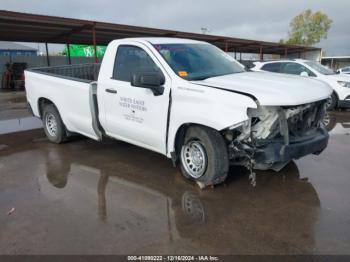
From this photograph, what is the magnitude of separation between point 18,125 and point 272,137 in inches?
308

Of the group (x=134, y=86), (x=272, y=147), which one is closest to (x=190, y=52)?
(x=134, y=86)

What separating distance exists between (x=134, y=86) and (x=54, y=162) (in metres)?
2.22

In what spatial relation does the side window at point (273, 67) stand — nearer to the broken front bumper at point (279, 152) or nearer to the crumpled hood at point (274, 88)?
the crumpled hood at point (274, 88)

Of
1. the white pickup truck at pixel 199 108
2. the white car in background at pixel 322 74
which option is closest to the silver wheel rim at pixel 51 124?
the white pickup truck at pixel 199 108

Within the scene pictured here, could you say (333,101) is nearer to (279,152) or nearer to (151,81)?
(279,152)

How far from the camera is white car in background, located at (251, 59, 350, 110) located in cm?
1067

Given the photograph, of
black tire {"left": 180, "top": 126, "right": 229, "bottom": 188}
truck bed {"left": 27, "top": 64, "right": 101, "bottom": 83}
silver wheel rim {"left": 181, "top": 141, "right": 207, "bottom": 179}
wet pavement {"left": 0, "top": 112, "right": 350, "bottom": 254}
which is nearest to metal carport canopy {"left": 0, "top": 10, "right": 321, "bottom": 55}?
truck bed {"left": 27, "top": 64, "right": 101, "bottom": 83}

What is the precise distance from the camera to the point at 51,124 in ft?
23.3

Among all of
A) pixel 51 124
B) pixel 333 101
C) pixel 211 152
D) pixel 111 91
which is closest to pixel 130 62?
pixel 111 91

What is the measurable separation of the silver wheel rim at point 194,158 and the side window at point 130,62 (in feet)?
4.05

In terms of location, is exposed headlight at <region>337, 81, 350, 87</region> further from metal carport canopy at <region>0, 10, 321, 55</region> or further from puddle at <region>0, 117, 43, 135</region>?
metal carport canopy at <region>0, 10, 321, 55</region>

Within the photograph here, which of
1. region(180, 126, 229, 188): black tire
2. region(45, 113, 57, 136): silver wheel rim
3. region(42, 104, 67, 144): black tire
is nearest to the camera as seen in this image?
region(180, 126, 229, 188): black tire

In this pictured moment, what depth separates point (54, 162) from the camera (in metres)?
5.84

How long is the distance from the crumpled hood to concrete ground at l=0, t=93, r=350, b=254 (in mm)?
1286
